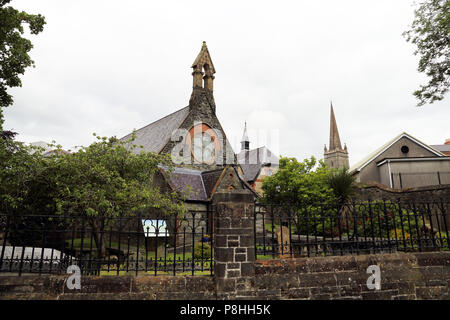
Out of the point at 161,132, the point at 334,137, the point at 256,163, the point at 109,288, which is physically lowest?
the point at 109,288

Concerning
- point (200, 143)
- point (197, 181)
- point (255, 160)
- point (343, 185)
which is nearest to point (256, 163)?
point (255, 160)

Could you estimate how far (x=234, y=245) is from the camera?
5531 millimetres

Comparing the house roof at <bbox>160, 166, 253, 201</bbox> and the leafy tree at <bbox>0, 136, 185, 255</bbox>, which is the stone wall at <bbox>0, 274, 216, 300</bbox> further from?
the house roof at <bbox>160, 166, 253, 201</bbox>

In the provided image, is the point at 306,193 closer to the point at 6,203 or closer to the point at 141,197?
the point at 141,197

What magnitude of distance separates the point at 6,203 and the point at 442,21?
2163 cm

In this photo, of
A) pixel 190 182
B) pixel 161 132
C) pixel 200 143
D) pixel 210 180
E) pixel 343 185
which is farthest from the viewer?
pixel 161 132

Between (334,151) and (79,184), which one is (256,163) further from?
(79,184)

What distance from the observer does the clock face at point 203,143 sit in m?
25.5

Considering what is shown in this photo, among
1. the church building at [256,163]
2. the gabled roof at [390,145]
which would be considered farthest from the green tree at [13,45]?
the church building at [256,163]

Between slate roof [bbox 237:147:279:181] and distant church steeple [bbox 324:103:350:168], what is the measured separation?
1802 centimetres

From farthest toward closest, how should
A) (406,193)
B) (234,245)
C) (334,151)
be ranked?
(334,151), (406,193), (234,245)

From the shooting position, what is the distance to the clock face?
25.5 metres

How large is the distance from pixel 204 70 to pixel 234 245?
1040 inches

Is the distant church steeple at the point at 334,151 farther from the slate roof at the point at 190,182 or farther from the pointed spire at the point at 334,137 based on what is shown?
the slate roof at the point at 190,182
